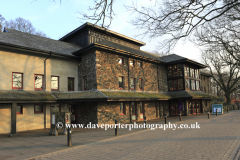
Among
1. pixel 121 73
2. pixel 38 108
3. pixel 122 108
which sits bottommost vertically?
pixel 122 108

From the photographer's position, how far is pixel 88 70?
53.8ft

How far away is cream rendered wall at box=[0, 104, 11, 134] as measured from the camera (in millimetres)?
12500

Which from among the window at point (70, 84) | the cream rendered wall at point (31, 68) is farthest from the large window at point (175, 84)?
the window at point (70, 84)

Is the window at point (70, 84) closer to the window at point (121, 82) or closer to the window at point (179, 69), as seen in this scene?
the window at point (121, 82)

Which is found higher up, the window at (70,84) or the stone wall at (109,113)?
the window at (70,84)

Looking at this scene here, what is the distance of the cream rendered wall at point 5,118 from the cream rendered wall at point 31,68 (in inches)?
55.0

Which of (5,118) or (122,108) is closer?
(5,118)

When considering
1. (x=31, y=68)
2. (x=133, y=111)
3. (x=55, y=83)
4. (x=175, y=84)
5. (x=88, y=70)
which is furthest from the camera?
(x=175, y=84)

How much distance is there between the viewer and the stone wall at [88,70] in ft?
51.9

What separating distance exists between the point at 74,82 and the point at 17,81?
16.8 feet

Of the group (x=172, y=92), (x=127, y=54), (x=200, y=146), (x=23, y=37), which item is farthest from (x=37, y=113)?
(x=172, y=92)

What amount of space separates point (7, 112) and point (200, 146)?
12.9 metres

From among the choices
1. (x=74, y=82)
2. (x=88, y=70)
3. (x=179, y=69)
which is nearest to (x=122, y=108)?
(x=88, y=70)

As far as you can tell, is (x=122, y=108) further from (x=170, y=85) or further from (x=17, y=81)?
(x=170, y=85)
